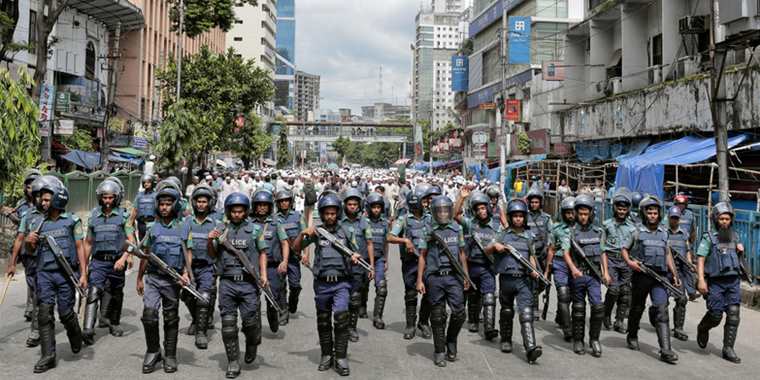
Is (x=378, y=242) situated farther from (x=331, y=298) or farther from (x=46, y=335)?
(x=46, y=335)

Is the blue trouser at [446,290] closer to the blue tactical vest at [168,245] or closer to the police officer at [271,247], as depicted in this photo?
the police officer at [271,247]

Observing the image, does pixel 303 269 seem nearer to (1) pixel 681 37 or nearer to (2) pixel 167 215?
(2) pixel 167 215

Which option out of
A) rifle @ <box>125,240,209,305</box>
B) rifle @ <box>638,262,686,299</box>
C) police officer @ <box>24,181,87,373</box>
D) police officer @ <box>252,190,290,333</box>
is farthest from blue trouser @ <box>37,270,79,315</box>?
rifle @ <box>638,262,686,299</box>

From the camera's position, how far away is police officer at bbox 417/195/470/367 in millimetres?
6891

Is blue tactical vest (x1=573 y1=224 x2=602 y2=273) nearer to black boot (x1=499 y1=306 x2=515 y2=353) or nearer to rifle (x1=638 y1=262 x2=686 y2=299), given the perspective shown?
rifle (x1=638 y1=262 x2=686 y2=299)

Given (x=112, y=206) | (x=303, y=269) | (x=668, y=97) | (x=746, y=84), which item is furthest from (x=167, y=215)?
(x=668, y=97)

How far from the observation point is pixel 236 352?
6.32 metres

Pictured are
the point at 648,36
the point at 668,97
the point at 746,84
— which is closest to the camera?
the point at 746,84

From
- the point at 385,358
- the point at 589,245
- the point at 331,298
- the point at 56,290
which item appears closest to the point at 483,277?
the point at 589,245

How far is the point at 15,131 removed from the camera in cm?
1230

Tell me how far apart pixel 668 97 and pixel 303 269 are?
42.2 feet

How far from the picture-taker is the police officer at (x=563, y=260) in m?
7.68

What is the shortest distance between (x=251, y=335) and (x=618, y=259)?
183 inches

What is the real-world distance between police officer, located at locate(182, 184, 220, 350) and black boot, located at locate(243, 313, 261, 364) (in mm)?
865
